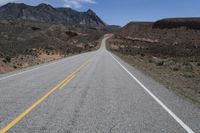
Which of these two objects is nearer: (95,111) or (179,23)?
(95,111)

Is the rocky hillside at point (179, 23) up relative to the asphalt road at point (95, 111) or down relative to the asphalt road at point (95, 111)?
up

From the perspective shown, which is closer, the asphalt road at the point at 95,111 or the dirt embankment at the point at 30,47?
the asphalt road at the point at 95,111

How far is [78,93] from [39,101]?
169 cm

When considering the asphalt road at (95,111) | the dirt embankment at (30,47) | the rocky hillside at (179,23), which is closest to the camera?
the asphalt road at (95,111)

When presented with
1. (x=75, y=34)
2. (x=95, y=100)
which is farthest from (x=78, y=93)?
(x=75, y=34)

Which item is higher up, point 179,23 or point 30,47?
point 179,23

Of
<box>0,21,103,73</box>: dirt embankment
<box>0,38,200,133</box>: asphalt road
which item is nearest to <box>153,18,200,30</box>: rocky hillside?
<box>0,21,103,73</box>: dirt embankment

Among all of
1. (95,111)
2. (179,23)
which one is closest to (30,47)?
(95,111)

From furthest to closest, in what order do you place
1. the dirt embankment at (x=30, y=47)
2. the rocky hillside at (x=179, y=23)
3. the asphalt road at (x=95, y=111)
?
the rocky hillside at (x=179, y=23) < the dirt embankment at (x=30, y=47) < the asphalt road at (x=95, y=111)

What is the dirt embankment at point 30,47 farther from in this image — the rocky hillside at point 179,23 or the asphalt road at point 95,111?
the rocky hillside at point 179,23

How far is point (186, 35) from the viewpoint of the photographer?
105875 millimetres

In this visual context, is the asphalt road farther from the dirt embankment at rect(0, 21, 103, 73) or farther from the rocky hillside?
the rocky hillside

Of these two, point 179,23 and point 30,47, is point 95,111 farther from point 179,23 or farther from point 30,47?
point 179,23

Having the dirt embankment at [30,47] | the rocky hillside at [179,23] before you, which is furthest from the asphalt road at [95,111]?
the rocky hillside at [179,23]
